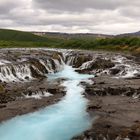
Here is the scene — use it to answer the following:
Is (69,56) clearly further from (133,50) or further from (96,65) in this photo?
(133,50)

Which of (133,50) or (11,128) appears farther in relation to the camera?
(133,50)

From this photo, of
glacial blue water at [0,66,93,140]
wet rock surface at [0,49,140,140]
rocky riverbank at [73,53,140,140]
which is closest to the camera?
rocky riverbank at [73,53,140,140]

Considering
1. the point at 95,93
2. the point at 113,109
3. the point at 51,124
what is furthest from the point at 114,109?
the point at 95,93

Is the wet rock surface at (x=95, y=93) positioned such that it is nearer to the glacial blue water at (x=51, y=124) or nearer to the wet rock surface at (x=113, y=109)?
the wet rock surface at (x=113, y=109)

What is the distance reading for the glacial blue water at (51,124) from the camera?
938 inches

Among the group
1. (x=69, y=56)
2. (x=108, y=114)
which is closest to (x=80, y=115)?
(x=108, y=114)

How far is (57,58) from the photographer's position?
68.4m

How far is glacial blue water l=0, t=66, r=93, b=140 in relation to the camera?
23.8m

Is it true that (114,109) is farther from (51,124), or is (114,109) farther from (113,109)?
(51,124)

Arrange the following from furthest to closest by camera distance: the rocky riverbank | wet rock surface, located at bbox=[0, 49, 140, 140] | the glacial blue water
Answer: wet rock surface, located at bbox=[0, 49, 140, 140], the glacial blue water, the rocky riverbank

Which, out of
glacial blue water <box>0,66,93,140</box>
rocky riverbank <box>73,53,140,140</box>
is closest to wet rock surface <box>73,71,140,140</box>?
rocky riverbank <box>73,53,140,140</box>

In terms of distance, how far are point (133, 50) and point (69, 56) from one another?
29645mm

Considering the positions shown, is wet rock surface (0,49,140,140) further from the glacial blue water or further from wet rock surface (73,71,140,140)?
the glacial blue water

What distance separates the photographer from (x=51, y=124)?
2645 cm
